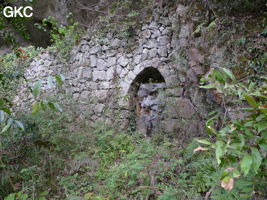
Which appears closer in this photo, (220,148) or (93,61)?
(220,148)

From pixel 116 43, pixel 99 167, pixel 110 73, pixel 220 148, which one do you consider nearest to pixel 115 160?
pixel 99 167

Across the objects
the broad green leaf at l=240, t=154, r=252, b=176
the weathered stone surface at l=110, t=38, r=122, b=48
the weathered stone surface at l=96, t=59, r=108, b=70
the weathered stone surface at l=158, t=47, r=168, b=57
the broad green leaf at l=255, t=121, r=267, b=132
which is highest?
the weathered stone surface at l=110, t=38, r=122, b=48

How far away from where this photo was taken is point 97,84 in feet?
16.5

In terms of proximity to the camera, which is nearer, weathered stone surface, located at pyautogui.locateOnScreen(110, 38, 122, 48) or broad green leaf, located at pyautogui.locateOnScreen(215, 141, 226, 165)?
broad green leaf, located at pyautogui.locateOnScreen(215, 141, 226, 165)

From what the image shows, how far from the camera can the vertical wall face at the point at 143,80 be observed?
362cm

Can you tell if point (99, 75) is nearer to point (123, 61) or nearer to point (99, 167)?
point (123, 61)

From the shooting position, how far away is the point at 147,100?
4.39m

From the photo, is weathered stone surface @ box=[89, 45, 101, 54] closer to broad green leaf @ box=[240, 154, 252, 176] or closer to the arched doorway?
the arched doorway

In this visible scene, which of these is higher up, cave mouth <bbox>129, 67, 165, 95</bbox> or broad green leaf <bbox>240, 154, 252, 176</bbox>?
cave mouth <bbox>129, 67, 165, 95</bbox>

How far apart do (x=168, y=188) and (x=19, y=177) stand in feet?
6.31

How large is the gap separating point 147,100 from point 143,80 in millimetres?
466

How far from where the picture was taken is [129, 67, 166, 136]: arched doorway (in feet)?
13.8

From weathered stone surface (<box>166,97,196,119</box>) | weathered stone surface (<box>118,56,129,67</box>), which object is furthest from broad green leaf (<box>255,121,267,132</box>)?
weathered stone surface (<box>118,56,129,67</box>)

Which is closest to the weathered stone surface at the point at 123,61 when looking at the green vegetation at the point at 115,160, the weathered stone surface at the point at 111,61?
the weathered stone surface at the point at 111,61
